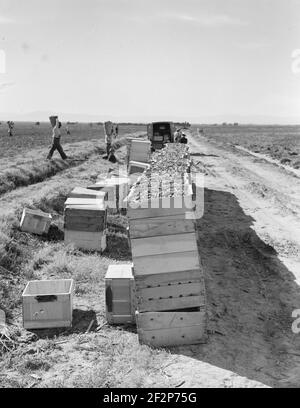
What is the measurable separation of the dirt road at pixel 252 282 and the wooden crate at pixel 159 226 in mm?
1564

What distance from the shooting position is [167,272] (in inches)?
263

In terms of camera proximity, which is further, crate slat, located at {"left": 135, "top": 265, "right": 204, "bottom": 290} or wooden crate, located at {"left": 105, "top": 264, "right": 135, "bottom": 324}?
wooden crate, located at {"left": 105, "top": 264, "right": 135, "bottom": 324}

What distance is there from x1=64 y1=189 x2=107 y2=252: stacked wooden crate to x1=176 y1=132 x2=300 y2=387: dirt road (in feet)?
7.58

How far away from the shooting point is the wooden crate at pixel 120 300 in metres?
7.36

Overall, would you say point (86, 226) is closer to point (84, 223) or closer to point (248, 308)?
point (84, 223)

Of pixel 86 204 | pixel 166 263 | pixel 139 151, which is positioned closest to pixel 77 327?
pixel 166 263

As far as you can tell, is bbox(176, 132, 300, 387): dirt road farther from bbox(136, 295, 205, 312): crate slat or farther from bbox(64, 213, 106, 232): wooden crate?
bbox(64, 213, 106, 232): wooden crate

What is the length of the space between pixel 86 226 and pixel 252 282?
366 cm

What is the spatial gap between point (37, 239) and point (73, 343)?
5.18 meters

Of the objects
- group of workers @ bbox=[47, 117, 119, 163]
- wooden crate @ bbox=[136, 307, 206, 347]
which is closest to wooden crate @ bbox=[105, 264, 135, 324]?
wooden crate @ bbox=[136, 307, 206, 347]

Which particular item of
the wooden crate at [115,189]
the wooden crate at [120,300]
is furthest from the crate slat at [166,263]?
the wooden crate at [115,189]

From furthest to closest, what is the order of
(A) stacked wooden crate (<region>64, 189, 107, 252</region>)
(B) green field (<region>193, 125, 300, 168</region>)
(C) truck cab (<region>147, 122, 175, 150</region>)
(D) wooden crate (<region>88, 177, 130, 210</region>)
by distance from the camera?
1. (B) green field (<region>193, 125, 300, 168</region>)
2. (C) truck cab (<region>147, 122, 175, 150</region>)
3. (D) wooden crate (<region>88, 177, 130, 210</region>)
4. (A) stacked wooden crate (<region>64, 189, 107, 252</region>)

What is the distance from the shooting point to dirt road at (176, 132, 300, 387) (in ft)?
21.0
